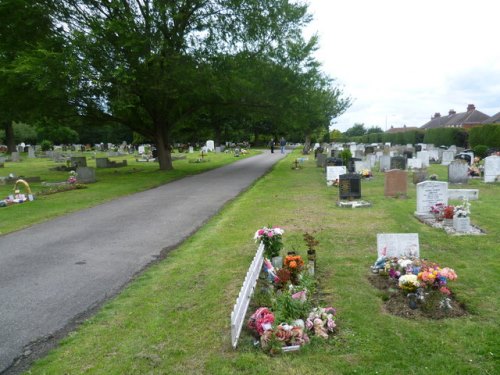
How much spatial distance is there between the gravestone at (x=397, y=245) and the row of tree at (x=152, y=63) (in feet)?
51.7

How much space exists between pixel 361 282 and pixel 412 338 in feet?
5.72

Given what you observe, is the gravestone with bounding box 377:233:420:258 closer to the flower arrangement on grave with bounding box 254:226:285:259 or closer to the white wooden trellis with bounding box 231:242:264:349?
the flower arrangement on grave with bounding box 254:226:285:259

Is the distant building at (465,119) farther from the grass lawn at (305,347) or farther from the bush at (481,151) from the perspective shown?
the grass lawn at (305,347)

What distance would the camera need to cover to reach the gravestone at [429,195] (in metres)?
11.4

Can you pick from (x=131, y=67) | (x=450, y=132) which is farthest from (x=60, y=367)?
(x=450, y=132)

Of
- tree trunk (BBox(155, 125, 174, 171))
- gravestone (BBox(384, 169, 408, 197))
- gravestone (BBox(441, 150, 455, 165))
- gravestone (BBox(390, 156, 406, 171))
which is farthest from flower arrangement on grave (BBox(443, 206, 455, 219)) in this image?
tree trunk (BBox(155, 125, 174, 171))

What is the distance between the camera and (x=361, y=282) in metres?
6.48

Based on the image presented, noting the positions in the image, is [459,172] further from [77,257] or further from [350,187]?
[77,257]

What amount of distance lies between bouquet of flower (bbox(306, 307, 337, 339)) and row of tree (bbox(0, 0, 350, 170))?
1692 centimetres

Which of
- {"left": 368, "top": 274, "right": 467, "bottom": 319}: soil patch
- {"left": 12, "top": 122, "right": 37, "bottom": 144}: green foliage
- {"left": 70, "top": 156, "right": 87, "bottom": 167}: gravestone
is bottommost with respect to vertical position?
{"left": 368, "top": 274, "right": 467, "bottom": 319}: soil patch

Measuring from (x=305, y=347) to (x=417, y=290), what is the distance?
6.33ft

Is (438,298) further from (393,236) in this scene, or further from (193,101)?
(193,101)

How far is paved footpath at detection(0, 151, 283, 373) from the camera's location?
18.1 feet

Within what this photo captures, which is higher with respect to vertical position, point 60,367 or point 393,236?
point 393,236
